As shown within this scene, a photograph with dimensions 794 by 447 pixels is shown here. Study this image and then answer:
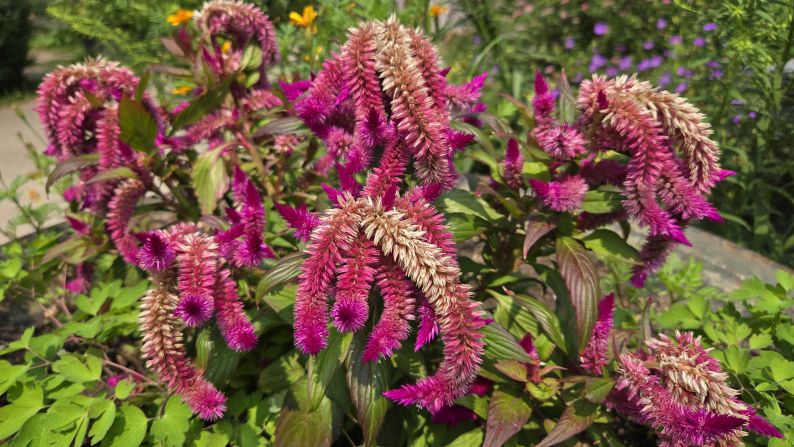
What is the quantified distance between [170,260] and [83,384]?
2.26ft

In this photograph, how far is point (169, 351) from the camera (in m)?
1.24

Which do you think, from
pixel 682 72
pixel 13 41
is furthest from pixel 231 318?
pixel 13 41

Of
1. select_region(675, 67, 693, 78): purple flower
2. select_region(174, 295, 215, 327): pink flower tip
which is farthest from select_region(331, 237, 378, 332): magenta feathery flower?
select_region(675, 67, 693, 78): purple flower

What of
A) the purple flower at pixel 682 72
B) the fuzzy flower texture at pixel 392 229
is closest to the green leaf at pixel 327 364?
the fuzzy flower texture at pixel 392 229

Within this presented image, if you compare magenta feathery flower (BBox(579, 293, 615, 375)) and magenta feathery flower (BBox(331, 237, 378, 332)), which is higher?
magenta feathery flower (BBox(331, 237, 378, 332))

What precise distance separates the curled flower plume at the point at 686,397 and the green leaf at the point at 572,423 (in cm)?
11

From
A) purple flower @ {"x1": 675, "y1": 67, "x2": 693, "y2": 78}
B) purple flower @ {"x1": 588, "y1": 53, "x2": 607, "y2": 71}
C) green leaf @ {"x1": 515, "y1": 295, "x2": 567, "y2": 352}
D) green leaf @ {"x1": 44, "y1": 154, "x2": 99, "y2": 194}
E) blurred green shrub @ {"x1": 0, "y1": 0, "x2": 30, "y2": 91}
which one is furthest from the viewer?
blurred green shrub @ {"x1": 0, "y1": 0, "x2": 30, "y2": 91}

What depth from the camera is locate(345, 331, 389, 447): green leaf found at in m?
1.20

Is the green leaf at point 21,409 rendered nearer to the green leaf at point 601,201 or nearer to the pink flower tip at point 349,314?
the pink flower tip at point 349,314

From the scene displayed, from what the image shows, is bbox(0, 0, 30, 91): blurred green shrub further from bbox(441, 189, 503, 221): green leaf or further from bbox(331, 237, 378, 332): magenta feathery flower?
bbox(331, 237, 378, 332): magenta feathery flower

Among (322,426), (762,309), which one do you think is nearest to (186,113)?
(322,426)

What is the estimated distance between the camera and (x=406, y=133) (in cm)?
116

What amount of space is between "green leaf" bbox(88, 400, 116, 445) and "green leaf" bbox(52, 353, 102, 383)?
0.38ft

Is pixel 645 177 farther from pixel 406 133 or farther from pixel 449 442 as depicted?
pixel 449 442
